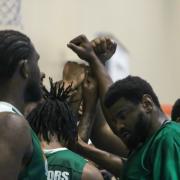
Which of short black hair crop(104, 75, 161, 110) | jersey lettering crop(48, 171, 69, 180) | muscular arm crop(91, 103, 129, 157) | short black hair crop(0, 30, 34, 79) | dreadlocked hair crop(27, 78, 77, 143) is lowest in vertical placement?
muscular arm crop(91, 103, 129, 157)

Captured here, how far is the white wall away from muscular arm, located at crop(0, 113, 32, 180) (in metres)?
1.30

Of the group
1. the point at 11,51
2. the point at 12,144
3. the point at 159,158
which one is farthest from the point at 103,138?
the point at 12,144

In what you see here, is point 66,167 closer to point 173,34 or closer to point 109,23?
point 109,23

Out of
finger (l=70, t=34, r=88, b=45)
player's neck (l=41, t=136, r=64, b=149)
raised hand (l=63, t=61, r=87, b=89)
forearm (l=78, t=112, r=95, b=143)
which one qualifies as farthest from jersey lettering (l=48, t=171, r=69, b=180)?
finger (l=70, t=34, r=88, b=45)

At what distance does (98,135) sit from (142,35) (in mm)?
1121

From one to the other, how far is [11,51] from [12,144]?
0.29 m

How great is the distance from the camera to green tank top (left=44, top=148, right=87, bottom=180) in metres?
1.59

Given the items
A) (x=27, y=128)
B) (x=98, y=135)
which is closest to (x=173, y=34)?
(x=98, y=135)

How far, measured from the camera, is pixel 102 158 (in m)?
1.79

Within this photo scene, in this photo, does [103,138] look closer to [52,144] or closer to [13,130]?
[52,144]

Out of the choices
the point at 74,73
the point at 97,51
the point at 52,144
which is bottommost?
the point at 52,144

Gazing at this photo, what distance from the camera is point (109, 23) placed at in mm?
2861

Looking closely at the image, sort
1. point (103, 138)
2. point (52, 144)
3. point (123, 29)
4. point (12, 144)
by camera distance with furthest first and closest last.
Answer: point (123, 29)
point (103, 138)
point (52, 144)
point (12, 144)

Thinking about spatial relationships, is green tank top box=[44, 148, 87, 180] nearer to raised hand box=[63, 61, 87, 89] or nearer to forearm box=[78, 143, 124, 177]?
forearm box=[78, 143, 124, 177]
